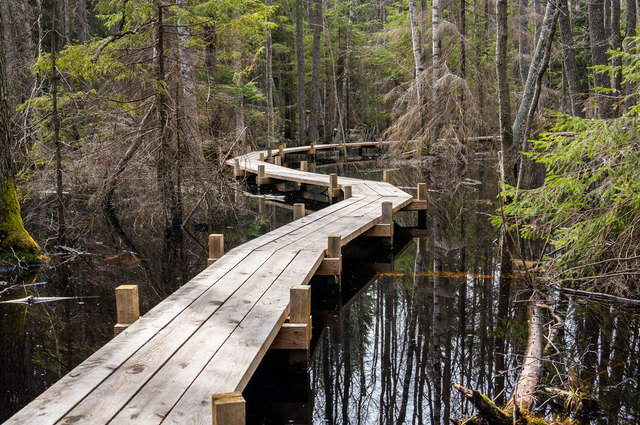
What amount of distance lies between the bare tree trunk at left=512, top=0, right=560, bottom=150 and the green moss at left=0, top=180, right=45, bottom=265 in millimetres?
8484

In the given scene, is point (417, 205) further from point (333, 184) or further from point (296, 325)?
point (296, 325)

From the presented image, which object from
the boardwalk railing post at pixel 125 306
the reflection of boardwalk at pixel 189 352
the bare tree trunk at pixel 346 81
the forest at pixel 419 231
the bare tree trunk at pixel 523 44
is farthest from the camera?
the bare tree trunk at pixel 346 81

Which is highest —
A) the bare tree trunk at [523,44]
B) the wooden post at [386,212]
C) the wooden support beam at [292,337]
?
the bare tree trunk at [523,44]

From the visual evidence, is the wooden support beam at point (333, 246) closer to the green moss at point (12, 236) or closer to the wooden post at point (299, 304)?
the wooden post at point (299, 304)

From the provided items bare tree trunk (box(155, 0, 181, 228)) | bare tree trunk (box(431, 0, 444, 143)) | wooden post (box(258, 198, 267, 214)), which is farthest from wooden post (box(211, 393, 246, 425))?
bare tree trunk (box(431, 0, 444, 143))

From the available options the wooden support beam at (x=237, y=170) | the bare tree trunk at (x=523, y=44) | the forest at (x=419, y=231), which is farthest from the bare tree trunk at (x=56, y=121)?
the bare tree trunk at (x=523, y=44)

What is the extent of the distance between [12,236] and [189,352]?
20.2ft

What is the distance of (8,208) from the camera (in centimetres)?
863

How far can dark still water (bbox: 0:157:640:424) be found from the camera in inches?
186

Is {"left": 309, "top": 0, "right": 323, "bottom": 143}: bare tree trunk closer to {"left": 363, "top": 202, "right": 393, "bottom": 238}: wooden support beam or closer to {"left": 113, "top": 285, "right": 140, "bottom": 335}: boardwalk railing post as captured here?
{"left": 363, "top": 202, "right": 393, "bottom": 238}: wooden support beam

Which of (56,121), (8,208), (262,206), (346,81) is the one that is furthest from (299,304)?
(346,81)

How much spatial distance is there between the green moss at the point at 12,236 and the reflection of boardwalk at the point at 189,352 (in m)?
3.82

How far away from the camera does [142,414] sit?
3.16 meters

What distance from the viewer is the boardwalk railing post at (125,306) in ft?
15.1
